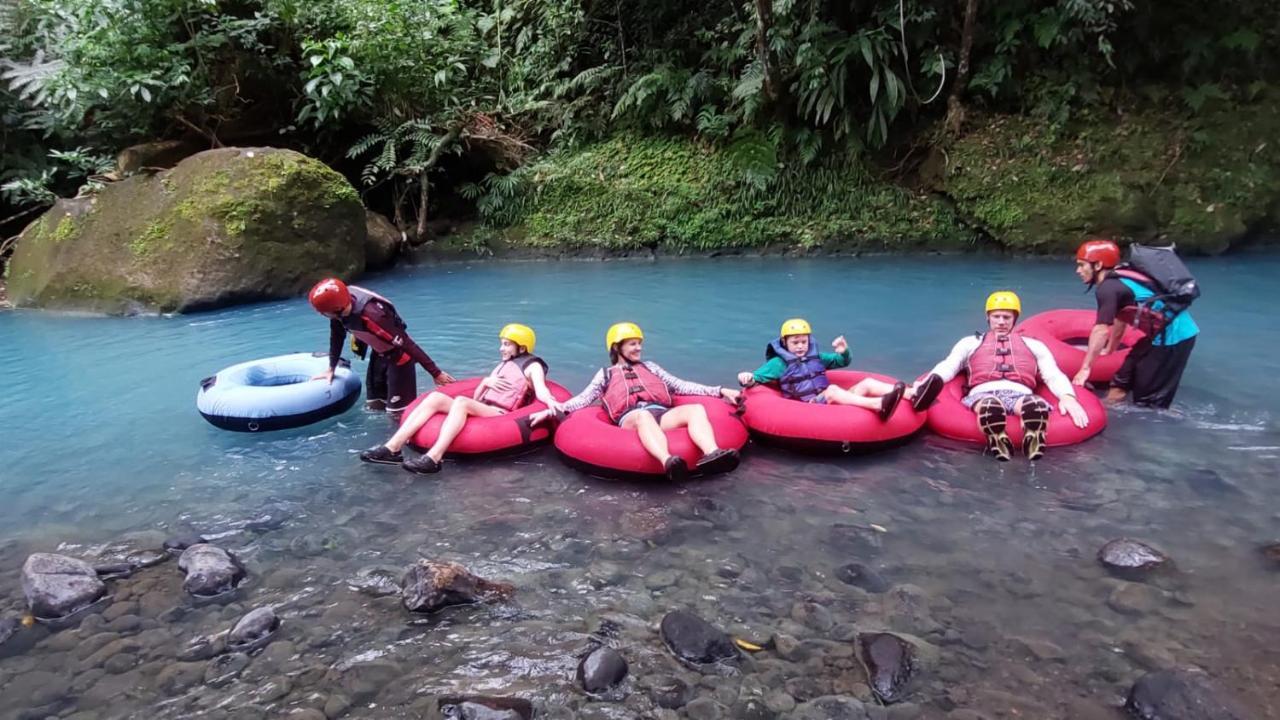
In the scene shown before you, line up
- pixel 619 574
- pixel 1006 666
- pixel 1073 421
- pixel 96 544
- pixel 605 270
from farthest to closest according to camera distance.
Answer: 1. pixel 605 270
2. pixel 1073 421
3. pixel 96 544
4. pixel 619 574
5. pixel 1006 666

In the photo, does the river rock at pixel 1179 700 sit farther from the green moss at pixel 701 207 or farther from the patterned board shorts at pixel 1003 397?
the green moss at pixel 701 207

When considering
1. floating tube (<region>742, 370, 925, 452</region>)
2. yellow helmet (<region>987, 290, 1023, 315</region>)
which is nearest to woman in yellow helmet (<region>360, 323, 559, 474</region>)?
floating tube (<region>742, 370, 925, 452</region>)

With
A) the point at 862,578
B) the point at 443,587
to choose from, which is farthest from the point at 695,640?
the point at 443,587

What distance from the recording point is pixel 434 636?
130 inches

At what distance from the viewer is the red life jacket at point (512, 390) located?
18.4 ft

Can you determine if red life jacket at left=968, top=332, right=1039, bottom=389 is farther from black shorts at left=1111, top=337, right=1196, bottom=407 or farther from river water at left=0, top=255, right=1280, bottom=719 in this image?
black shorts at left=1111, top=337, right=1196, bottom=407

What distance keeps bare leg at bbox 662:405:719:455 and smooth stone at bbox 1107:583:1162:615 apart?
2.16m

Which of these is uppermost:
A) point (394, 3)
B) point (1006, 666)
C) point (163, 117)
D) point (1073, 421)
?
point (394, 3)

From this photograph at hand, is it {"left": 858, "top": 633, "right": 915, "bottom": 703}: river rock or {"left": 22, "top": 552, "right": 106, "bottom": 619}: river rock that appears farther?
{"left": 22, "top": 552, "right": 106, "bottom": 619}: river rock

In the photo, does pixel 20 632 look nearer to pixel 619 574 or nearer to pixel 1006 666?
pixel 619 574

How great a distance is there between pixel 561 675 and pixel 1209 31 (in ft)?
47.5

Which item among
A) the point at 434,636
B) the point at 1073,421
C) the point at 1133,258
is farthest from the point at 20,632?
the point at 1133,258

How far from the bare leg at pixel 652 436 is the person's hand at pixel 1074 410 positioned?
267 centimetres

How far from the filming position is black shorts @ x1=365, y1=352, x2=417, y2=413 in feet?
19.9
